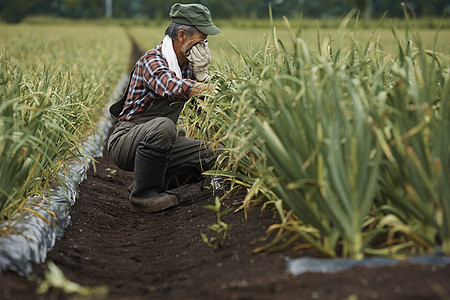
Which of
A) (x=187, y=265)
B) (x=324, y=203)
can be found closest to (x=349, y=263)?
(x=324, y=203)

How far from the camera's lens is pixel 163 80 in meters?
3.10

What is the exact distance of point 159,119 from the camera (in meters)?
3.24

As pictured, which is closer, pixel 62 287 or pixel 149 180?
pixel 62 287

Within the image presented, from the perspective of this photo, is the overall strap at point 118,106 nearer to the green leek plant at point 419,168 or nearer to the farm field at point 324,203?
the farm field at point 324,203

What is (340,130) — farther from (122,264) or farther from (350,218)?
(122,264)

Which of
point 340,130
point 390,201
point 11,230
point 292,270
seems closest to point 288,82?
point 340,130

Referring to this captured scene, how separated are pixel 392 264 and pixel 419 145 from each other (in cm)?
Answer: 41

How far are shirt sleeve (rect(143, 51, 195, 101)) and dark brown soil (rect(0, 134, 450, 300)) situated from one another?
2.24 feet

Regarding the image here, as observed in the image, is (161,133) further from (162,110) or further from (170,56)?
(170,56)

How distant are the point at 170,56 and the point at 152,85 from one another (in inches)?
8.7

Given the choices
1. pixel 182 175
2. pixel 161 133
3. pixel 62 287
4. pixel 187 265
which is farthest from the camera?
pixel 182 175

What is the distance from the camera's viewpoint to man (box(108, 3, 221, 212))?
318 centimetres

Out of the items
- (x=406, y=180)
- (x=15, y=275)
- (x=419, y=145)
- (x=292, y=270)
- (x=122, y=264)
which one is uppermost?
(x=419, y=145)

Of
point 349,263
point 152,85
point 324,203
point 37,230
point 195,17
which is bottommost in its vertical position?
point 37,230
